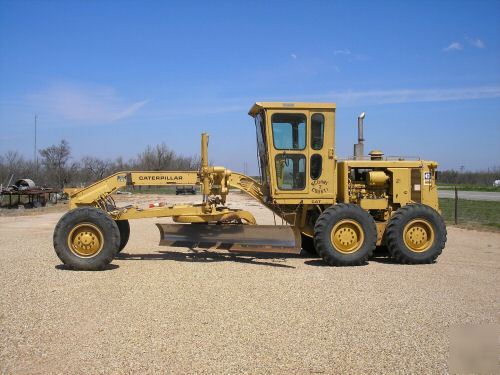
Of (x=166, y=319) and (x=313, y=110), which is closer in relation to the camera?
(x=166, y=319)

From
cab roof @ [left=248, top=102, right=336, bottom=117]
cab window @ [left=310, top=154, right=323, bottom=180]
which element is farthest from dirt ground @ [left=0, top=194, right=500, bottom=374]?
cab roof @ [left=248, top=102, right=336, bottom=117]

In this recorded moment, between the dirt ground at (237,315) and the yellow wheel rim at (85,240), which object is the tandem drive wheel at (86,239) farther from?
the dirt ground at (237,315)

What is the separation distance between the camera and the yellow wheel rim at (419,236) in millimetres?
9859

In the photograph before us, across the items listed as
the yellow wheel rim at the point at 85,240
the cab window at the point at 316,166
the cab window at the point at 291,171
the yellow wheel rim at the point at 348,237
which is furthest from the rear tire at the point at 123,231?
the yellow wheel rim at the point at 348,237

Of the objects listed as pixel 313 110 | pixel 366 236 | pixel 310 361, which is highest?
pixel 313 110

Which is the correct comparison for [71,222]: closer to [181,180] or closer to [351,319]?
[181,180]

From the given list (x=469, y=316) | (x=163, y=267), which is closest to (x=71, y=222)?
(x=163, y=267)

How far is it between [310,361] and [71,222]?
5882 millimetres

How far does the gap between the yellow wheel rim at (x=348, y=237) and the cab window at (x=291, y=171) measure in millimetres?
1093

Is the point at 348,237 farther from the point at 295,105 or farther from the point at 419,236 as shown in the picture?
the point at 295,105

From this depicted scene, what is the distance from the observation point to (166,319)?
19.1 feet

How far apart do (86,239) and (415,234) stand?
629 centimetres

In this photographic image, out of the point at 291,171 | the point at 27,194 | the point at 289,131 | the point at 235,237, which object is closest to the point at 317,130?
the point at 289,131

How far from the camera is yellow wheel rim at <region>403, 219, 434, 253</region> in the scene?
32.3ft
